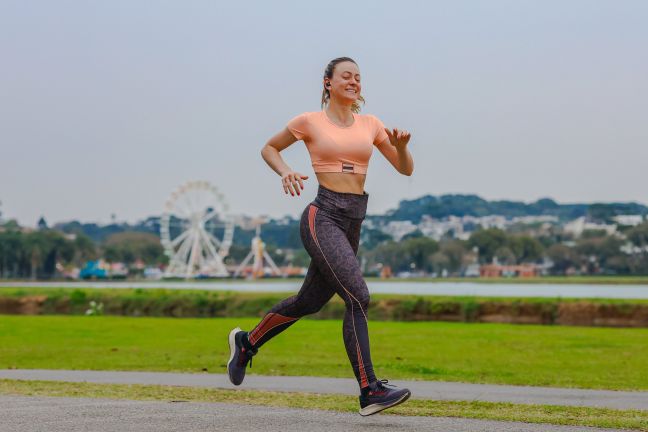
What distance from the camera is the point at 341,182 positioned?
785cm

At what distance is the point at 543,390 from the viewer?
Result: 12469 millimetres

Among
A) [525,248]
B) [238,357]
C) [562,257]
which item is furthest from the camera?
[562,257]

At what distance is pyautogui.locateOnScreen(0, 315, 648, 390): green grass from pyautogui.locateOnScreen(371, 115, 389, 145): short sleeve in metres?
6.28

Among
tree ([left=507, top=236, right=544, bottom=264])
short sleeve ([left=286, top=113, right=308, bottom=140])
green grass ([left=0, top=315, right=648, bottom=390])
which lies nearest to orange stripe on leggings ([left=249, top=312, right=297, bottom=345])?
Answer: short sleeve ([left=286, top=113, right=308, bottom=140])

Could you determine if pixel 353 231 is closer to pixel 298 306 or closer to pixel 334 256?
pixel 334 256

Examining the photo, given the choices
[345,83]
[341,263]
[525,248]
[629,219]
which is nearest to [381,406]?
[341,263]

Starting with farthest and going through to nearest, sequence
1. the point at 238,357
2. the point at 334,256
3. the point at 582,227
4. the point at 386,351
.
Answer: the point at 582,227
the point at 386,351
the point at 238,357
the point at 334,256

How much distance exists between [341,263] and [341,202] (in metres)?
0.43

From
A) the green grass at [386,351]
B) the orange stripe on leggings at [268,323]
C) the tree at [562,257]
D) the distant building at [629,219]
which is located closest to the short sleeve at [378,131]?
the orange stripe on leggings at [268,323]

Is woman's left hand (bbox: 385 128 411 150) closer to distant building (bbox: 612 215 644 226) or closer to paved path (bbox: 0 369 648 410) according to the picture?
paved path (bbox: 0 369 648 410)

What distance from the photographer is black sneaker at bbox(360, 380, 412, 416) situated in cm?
746

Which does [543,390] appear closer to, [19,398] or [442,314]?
[19,398]

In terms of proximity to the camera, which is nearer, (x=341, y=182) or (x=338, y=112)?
(x=341, y=182)

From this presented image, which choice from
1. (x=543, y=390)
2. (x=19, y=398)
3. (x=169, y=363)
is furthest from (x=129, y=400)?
(x=169, y=363)
